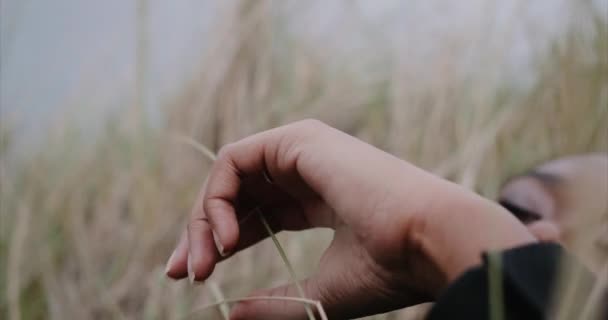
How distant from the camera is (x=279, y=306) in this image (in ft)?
2.25

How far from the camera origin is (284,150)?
64 cm

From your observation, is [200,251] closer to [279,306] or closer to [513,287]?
[279,306]

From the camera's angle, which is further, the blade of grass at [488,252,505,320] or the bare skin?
the bare skin

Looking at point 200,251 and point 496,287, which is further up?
point 496,287

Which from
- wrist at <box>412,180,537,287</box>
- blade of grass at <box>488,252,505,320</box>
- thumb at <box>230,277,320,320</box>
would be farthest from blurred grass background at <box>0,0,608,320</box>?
blade of grass at <box>488,252,505,320</box>

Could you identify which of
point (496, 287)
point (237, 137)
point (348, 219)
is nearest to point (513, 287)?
point (496, 287)

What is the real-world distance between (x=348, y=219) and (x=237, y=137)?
1024mm

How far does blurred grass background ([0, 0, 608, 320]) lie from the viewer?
1.25m

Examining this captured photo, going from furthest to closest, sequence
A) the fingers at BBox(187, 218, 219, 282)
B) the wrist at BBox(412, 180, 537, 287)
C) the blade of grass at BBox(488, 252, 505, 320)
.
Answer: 1. the fingers at BBox(187, 218, 219, 282)
2. the wrist at BBox(412, 180, 537, 287)
3. the blade of grass at BBox(488, 252, 505, 320)

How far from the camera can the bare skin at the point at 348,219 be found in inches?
20.8

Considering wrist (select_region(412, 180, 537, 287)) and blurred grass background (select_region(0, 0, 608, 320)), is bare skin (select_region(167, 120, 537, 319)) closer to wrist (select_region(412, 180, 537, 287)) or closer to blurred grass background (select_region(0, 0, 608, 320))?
wrist (select_region(412, 180, 537, 287))

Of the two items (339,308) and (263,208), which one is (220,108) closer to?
(263,208)

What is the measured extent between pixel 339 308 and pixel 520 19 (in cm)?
96

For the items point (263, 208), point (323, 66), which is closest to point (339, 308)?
point (263, 208)
